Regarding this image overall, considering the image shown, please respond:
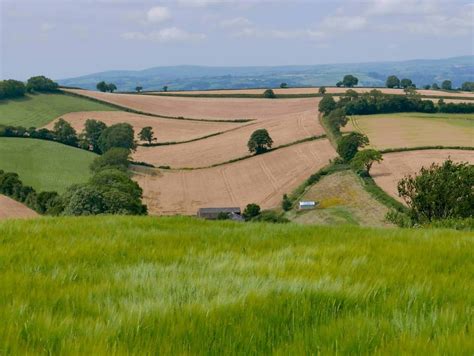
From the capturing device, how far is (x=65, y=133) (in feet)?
431

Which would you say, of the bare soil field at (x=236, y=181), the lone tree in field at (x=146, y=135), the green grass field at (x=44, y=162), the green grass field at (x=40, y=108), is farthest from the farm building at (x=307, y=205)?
the green grass field at (x=40, y=108)

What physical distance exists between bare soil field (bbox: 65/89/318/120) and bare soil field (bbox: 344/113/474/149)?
3481 centimetres

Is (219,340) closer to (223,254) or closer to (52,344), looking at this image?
(52,344)

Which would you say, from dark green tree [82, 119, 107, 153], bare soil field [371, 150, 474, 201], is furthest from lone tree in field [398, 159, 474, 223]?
dark green tree [82, 119, 107, 153]

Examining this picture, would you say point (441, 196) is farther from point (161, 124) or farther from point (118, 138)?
point (161, 124)

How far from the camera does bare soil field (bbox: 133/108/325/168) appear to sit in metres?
117

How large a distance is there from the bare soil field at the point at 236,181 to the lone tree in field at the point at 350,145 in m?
3.73

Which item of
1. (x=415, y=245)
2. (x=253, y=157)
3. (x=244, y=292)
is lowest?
(x=253, y=157)

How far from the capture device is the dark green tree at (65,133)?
130125 millimetres

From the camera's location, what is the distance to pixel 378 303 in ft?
14.3

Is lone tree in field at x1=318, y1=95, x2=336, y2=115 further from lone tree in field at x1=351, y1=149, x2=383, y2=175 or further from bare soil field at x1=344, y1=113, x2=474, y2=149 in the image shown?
lone tree in field at x1=351, y1=149, x2=383, y2=175

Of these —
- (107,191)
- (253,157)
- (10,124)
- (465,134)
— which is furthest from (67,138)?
(465,134)

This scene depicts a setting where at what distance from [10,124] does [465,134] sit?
11376 centimetres

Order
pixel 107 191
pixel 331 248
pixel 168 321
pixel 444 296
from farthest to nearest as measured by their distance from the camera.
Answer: pixel 107 191 → pixel 331 248 → pixel 444 296 → pixel 168 321
